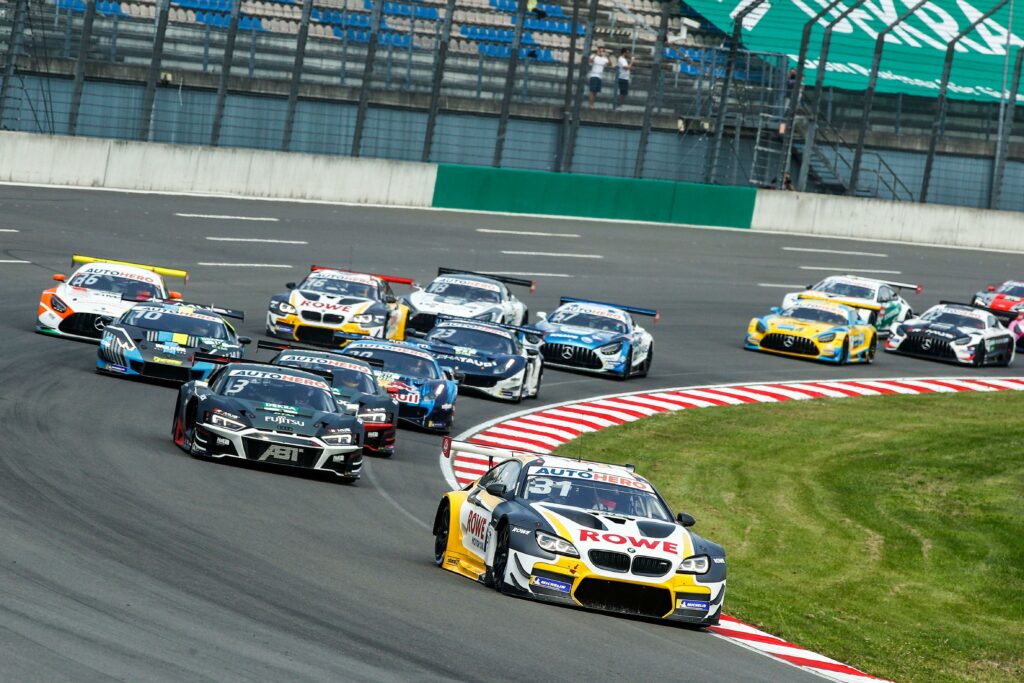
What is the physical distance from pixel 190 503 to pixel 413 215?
90.6 ft

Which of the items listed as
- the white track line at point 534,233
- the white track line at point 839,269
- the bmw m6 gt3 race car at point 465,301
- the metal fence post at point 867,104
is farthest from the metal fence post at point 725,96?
the bmw m6 gt3 race car at point 465,301

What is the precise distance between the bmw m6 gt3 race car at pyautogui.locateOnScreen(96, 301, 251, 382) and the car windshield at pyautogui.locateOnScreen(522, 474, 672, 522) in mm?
10166

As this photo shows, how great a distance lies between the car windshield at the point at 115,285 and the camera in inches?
1045

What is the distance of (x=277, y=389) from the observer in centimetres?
1839

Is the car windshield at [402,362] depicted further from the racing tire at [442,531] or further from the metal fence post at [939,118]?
the metal fence post at [939,118]

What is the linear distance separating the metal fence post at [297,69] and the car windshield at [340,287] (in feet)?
38.8

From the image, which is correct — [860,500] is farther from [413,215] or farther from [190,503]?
[413,215]

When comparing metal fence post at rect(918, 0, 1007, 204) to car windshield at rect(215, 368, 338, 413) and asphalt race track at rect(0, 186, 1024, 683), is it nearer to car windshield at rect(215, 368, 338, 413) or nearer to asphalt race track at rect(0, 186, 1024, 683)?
asphalt race track at rect(0, 186, 1024, 683)

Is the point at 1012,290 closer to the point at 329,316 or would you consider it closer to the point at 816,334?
the point at 816,334

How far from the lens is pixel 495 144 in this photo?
4388 cm

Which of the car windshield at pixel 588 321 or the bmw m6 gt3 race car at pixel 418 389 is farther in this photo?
the car windshield at pixel 588 321

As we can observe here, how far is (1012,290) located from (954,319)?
162 inches

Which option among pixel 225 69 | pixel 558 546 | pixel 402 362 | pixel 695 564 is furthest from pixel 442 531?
pixel 225 69

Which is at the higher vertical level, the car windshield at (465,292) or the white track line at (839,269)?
the white track line at (839,269)
